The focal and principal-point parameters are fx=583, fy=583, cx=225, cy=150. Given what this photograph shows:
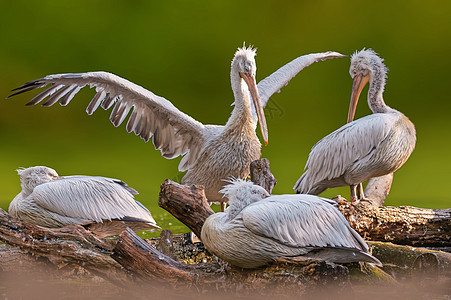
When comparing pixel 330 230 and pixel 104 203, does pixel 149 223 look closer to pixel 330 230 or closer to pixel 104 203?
pixel 104 203

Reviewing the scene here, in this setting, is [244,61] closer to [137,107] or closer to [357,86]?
[137,107]

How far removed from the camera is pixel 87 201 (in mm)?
4402

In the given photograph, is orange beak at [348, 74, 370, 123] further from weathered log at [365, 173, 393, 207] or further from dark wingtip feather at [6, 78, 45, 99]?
dark wingtip feather at [6, 78, 45, 99]

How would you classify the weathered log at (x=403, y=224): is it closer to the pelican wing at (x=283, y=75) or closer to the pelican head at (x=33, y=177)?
the pelican wing at (x=283, y=75)

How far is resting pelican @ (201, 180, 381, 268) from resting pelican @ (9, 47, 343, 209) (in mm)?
1456

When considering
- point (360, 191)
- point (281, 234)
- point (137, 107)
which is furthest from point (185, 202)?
point (360, 191)

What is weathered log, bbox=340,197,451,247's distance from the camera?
14.4 ft

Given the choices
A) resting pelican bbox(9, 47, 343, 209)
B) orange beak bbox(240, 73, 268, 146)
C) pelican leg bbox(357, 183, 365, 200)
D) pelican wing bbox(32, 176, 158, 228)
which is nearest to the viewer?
pelican wing bbox(32, 176, 158, 228)

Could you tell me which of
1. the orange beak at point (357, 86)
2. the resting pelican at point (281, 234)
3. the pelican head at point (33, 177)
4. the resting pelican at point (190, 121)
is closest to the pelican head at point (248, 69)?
the resting pelican at point (190, 121)

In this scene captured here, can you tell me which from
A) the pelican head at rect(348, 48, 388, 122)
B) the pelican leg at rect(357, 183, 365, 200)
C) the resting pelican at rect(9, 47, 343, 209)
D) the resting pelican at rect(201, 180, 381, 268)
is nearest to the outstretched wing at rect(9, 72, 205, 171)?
the resting pelican at rect(9, 47, 343, 209)

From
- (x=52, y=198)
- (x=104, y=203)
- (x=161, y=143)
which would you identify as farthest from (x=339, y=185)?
(x=52, y=198)

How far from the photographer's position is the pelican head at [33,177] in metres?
4.71

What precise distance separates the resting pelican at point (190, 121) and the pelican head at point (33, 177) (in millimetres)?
685

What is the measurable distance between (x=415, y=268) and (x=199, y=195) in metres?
1.58
